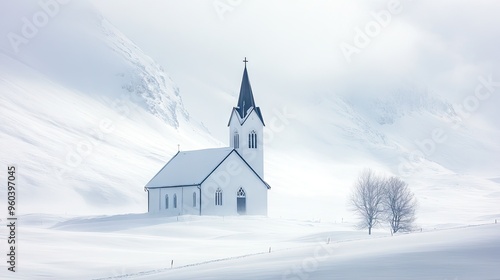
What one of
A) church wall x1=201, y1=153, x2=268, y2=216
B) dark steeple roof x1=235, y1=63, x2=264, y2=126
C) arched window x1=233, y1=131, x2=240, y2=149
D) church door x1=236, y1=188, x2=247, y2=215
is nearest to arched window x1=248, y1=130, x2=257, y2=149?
arched window x1=233, y1=131, x2=240, y2=149

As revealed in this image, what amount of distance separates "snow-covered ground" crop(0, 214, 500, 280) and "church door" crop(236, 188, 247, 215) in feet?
23.7

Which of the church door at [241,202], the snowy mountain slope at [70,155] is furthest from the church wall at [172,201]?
the snowy mountain slope at [70,155]

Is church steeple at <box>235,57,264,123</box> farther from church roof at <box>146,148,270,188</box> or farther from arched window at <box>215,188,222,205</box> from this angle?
arched window at <box>215,188,222,205</box>

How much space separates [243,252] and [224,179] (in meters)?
29.7

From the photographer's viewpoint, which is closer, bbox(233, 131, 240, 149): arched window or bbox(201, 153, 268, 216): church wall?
bbox(201, 153, 268, 216): church wall

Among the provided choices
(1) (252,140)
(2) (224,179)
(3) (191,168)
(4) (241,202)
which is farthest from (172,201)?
(1) (252,140)

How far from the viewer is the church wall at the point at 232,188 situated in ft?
277

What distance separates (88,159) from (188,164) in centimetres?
7171

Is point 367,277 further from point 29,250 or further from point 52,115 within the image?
point 52,115

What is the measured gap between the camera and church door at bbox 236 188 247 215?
86562mm

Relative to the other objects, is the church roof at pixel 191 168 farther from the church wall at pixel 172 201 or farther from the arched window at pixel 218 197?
the arched window at pixel 218 197

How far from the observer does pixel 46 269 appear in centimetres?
4334

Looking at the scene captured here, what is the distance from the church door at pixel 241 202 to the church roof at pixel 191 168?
8.92 ft

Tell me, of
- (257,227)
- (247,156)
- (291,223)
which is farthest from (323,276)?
(247,156)
